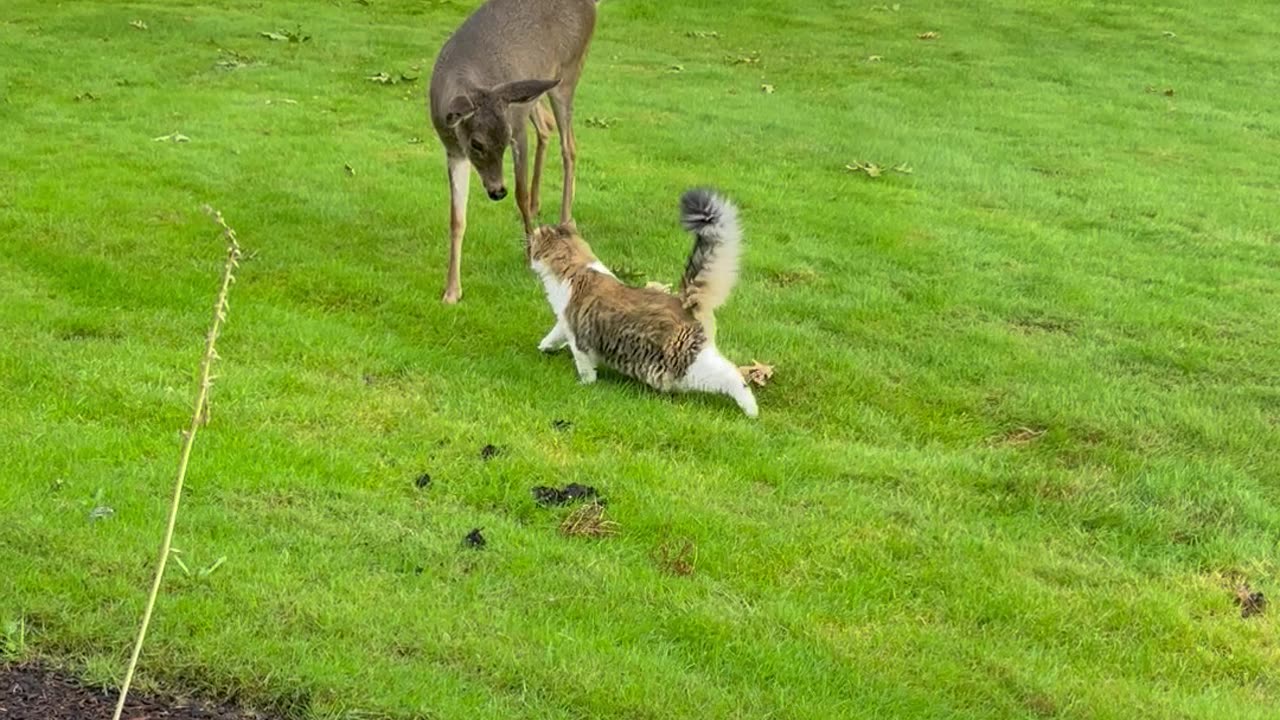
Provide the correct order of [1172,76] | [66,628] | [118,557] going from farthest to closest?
1. [1172,76]
2. [118,557]
3. [66,628]

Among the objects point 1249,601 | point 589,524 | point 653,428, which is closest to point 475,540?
point 589,524

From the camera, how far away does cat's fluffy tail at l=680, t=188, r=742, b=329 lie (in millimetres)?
5992

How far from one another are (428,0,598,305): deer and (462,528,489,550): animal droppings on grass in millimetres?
3284

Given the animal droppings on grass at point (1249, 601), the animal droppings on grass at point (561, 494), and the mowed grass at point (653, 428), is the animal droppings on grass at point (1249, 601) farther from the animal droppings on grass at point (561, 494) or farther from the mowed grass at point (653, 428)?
the animal droppings on grass at point (561, 494)

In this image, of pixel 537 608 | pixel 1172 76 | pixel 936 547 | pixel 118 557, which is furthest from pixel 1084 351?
pixel 1172 76

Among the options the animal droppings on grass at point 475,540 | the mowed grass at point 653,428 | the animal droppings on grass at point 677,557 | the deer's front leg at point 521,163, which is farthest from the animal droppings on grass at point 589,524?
the deer's front leg at point 521,163

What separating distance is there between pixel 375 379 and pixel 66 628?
2.73 m

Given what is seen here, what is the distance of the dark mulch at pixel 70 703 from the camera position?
3.36 m

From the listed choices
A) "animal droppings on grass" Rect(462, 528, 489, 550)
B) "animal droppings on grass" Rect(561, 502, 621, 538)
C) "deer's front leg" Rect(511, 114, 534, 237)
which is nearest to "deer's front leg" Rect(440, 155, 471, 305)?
"deer's front leg" Rect(511, 114, 534, 237)

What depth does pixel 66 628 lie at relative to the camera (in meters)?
3.82

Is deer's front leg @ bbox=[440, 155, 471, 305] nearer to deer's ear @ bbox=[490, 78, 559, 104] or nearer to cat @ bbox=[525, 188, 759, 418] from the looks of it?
deer's ear @ bbox=[490, 78, 559, 104]

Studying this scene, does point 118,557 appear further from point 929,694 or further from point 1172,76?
point 1172,76

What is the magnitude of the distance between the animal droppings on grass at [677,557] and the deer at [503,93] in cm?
334

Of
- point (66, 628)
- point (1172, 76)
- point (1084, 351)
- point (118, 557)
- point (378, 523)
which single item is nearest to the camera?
point (66, 628)
